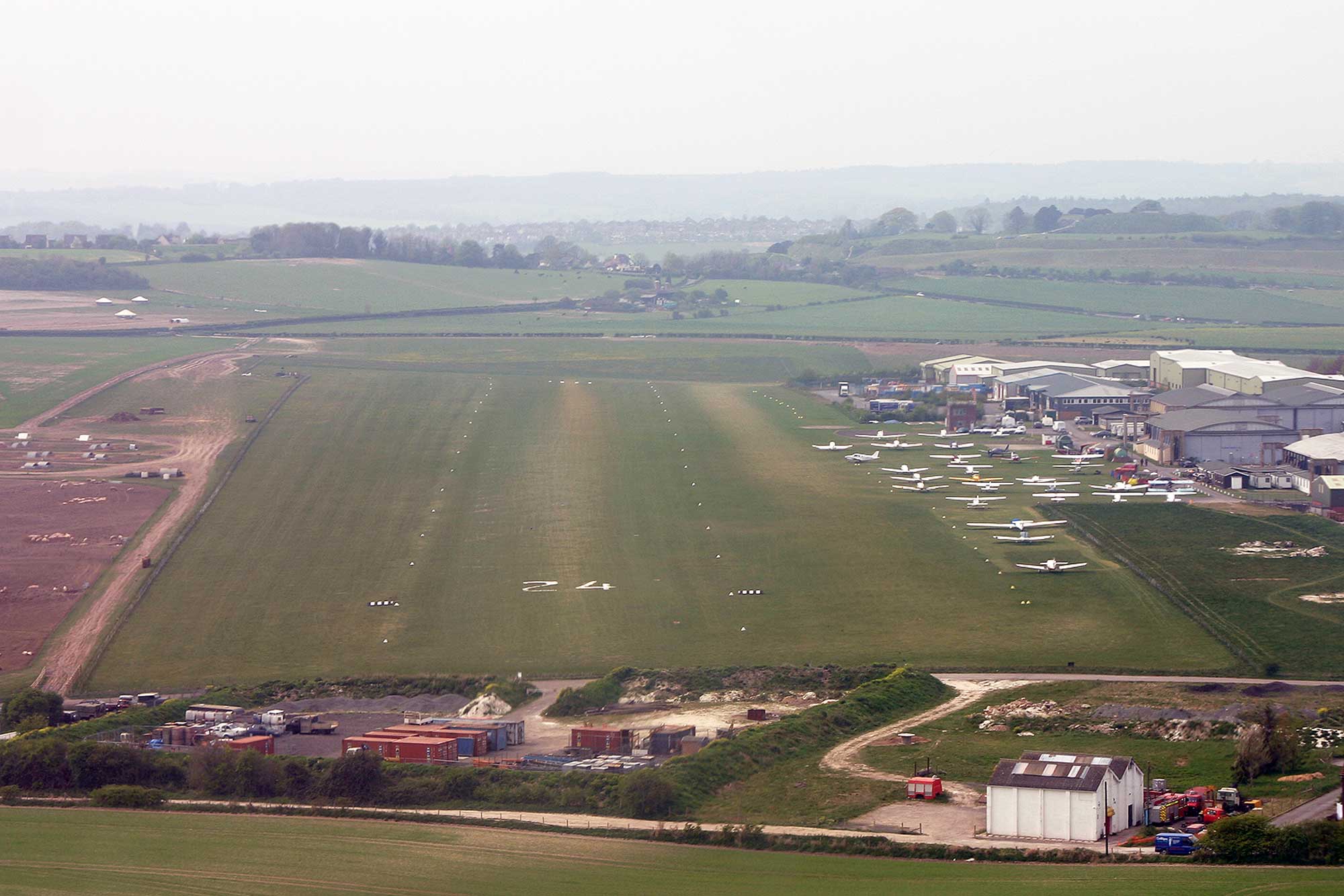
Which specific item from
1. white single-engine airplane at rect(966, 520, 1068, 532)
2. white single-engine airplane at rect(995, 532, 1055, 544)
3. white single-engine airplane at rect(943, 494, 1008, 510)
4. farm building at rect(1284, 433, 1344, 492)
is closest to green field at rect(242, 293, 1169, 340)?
farm building at rect(1284, 433, 1344, 492)

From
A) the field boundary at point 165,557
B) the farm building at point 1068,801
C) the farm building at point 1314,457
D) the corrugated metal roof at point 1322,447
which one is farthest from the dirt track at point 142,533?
the corrugated metal roof at point 1322,447

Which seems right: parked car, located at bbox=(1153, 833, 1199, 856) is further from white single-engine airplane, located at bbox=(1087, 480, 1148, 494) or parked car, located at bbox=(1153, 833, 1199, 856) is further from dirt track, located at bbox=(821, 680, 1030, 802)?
white single-engine airplane, located at bbox=(1087, 480, 1148, 494)

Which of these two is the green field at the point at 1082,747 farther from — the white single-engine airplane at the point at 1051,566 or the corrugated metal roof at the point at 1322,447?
the corrugated metal roof at the point at 1322,447

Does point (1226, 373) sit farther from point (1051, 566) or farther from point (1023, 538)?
point (1051, 566)

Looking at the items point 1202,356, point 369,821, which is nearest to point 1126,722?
point 369,821

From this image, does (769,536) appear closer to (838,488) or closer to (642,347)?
(838,488)

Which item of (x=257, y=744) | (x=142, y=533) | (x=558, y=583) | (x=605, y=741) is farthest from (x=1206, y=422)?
(x=257, y=744)
